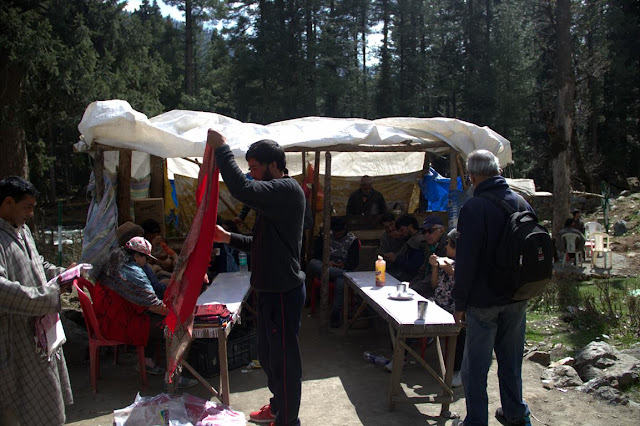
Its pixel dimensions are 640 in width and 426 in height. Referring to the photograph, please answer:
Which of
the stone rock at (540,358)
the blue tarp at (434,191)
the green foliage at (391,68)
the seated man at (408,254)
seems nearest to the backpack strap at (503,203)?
the stone rock at (540,358)

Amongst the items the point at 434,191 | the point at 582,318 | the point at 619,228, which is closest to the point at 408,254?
the point at 582,318

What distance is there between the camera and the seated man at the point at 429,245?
17.8ft

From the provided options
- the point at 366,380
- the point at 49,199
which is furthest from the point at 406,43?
the point at 366,380

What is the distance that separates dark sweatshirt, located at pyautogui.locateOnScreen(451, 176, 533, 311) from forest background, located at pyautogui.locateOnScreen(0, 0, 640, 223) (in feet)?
29.6

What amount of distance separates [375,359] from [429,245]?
147 cm

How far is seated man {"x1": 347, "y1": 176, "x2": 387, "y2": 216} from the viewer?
8273 millimetres

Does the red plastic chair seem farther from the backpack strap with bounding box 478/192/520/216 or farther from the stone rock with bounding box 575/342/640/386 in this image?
the stone rock with bounding box 575/342/640/386

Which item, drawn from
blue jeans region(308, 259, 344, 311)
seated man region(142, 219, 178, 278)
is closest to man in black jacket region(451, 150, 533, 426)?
blue jeans region(308, 259, 344, 311)

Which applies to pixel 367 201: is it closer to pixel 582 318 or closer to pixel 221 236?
pixel 582 318

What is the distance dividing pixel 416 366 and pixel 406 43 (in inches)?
1259

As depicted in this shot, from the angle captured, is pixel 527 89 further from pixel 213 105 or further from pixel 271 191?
pixel 271 191

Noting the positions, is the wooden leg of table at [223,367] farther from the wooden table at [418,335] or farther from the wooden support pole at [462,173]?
the wooden support pole at [462,173]

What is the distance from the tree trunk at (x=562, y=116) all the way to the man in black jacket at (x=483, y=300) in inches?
347

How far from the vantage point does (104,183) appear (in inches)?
232
